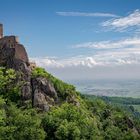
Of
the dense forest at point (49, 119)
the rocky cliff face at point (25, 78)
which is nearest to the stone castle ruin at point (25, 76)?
A: the rocky cliff face at point (25, 78)

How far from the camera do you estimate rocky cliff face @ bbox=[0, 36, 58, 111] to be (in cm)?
12132

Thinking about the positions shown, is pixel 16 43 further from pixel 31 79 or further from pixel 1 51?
pixel 31 79

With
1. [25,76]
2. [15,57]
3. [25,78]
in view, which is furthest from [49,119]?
[15,57]

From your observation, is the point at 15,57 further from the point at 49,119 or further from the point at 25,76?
the point at 49,119

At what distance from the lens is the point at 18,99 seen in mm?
120500

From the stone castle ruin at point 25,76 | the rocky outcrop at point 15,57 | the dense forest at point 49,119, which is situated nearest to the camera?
the dense forest at point 49,119

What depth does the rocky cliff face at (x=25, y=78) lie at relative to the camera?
12132 centimetres

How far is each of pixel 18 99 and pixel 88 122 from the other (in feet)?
76.8

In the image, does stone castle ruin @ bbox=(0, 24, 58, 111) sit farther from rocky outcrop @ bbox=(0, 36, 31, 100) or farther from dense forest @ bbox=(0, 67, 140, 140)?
dense forest @ bbox=(0, 67, 140, 140)

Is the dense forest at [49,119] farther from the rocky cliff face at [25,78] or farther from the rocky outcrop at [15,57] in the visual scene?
the rocky outcrop at [15,57]

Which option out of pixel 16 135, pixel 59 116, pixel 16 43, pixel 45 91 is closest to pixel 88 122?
pixel 59 116

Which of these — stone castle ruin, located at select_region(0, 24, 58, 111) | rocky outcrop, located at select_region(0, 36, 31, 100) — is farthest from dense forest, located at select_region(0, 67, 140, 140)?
rocky outcrop, located at select_region(0, 36, 31, 100)

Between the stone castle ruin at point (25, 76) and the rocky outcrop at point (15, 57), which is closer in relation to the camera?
the stone castle ruin at point (25, 76)

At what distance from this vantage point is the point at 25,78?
12494 cm
